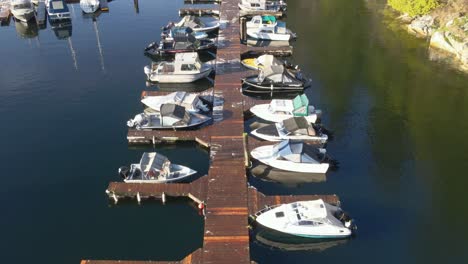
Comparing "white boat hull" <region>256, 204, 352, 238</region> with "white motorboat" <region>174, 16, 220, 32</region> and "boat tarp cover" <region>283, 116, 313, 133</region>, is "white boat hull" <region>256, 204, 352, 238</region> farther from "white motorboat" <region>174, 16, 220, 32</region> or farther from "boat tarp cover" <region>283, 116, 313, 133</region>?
"white motorboat" <region>174, 16, 220, 32</region>

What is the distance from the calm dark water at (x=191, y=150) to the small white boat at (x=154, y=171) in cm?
267

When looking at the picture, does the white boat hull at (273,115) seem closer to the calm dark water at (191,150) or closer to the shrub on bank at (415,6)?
the calm dark water at (191,150)

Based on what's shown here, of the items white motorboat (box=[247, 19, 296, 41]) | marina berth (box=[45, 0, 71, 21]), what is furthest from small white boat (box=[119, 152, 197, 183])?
marina berth (box=[45, 0, 71, 21])

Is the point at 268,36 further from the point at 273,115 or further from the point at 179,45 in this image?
the point at 273,115

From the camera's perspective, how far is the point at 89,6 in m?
92.8

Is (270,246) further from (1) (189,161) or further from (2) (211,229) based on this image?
(1) (189,161)

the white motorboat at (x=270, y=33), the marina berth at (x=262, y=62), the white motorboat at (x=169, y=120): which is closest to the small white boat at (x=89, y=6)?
the white motorboat at (x=270, y=33)

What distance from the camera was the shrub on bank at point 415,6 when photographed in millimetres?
81250

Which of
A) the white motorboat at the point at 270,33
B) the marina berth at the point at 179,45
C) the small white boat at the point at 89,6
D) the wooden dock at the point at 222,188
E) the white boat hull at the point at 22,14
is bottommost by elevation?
the wooden dock at the point at 222,188

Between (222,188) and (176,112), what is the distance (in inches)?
529

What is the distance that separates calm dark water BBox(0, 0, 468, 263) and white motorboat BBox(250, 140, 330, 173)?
220cm

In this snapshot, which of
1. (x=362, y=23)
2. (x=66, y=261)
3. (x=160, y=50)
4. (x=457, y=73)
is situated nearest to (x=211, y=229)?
(x=66, y=261)

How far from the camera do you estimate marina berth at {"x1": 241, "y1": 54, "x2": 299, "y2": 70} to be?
6462cm

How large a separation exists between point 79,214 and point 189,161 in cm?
1297
